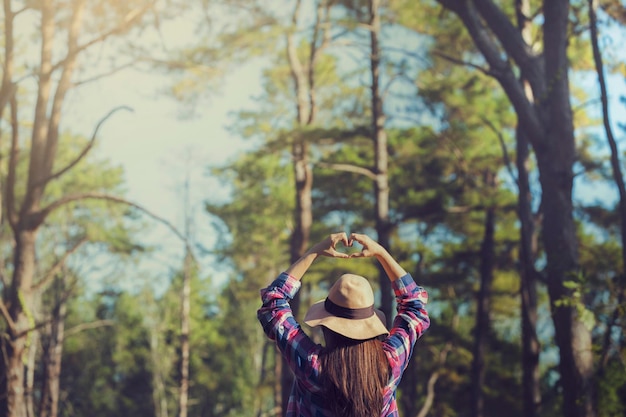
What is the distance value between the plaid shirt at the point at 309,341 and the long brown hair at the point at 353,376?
46mm

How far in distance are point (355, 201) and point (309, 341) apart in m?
20.7

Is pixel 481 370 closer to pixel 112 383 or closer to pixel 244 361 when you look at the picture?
pixel 244 361

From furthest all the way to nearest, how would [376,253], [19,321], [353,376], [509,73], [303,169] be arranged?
[303,169]
[509,73]
[19,321]
[376,253]
[353,376]

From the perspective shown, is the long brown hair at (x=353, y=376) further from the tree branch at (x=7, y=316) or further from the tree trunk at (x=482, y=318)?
the tree trunk at (x=482, y=318)

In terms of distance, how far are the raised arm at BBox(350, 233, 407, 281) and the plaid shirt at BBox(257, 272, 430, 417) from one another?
38mm

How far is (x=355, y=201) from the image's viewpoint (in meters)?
23.3

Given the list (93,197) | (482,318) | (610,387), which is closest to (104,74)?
(93,197)

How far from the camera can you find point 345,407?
2557mm

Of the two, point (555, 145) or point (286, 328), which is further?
point (555, 145)

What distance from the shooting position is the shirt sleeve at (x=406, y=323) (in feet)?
9.00

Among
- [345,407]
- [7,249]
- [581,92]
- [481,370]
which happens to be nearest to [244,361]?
[7,249]

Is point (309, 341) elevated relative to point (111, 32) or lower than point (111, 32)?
lower

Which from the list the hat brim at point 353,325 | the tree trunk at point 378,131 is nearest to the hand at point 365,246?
the hat brim at point 353,325

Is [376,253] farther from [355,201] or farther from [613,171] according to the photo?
[355,201]
